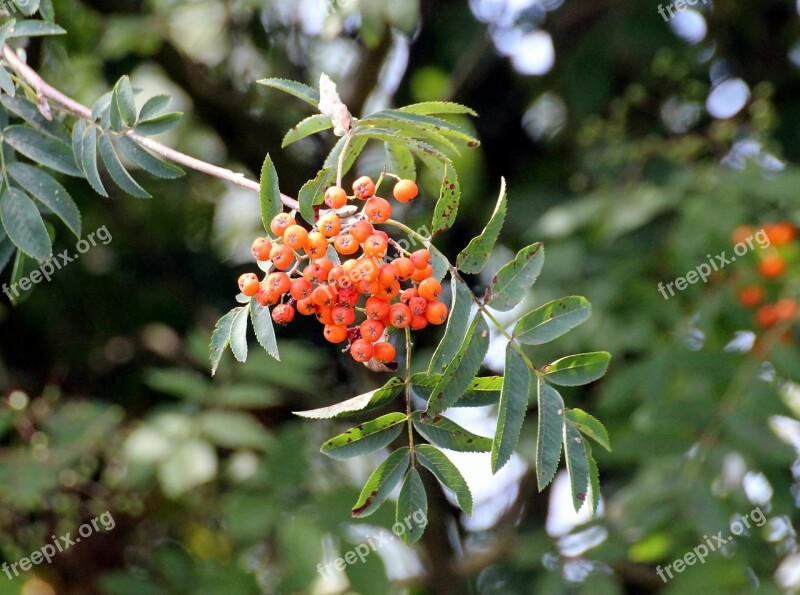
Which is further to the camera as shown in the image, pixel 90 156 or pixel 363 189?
pixel 90 156

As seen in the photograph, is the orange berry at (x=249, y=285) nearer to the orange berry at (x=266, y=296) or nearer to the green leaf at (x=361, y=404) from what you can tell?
the orange berry at (x=266, y=296)

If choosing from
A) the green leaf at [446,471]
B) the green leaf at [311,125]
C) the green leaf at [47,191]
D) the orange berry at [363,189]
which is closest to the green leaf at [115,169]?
the green leaf at [47,191]

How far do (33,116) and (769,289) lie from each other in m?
2.54

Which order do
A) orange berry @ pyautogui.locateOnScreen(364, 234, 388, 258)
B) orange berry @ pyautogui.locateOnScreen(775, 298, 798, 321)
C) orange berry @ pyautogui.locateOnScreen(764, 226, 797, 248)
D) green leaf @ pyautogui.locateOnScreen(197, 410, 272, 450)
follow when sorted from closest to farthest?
orange berry @ pyautogui.locateOnScreen(364, 234, 388, 258) < green leaf @ pyautogui.locateOnScreen(197, 410, 272, 450) < orange berry @ pyautogui.locateOnScreen(775, 298, 798, 321) < orange berry @ pyautogui.locateOnScreen(764, 226, 797, 248)

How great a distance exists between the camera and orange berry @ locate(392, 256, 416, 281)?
1.24m

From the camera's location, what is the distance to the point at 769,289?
10.8 feet

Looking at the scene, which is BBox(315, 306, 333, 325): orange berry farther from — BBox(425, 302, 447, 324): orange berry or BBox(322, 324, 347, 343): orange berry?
BBox(425, 302, 447, 324): orange berry

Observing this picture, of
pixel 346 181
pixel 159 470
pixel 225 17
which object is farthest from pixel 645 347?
pixel 225 17

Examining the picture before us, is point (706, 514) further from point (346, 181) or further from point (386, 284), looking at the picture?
point (386, 284)

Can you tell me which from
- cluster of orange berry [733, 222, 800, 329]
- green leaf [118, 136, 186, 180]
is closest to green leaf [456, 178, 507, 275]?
green leaf [118, 136, 186, 180]

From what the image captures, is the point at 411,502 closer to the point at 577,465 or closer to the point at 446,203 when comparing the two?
the point at 577,465

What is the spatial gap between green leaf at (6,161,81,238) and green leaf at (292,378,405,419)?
0.56 meters

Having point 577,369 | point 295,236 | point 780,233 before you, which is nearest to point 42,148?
point 295,236

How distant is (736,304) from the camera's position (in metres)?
3.26
